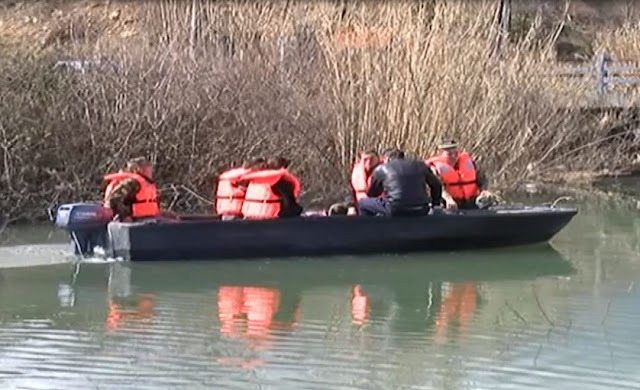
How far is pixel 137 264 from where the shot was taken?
14016mm

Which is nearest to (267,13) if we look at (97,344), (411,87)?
(411,87)

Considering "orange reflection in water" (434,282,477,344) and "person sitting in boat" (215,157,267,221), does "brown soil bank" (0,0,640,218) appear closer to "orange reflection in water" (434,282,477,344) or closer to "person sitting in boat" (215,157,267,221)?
"person sitting in boat" (215,157,267,221)

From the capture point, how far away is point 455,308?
11.8 meters

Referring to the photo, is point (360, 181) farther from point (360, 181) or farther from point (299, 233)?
point (299, 233)

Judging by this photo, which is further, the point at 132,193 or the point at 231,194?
the point at 231,194

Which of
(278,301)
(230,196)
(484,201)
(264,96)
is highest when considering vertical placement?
Result: (264,96)

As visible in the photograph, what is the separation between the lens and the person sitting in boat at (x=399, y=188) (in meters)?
14.3

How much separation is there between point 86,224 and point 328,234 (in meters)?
2.61

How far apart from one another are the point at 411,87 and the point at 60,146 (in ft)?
15.6

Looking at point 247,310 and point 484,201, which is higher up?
point 484,201

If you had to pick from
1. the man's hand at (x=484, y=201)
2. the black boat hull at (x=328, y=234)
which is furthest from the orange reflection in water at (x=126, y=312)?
the man's hand at (x=484, y=201)

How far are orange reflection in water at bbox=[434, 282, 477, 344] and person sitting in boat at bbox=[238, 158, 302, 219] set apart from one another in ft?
6.80

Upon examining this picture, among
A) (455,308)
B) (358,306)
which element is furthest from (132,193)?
(455,308)

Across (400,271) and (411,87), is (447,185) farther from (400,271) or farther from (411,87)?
(411,87)
